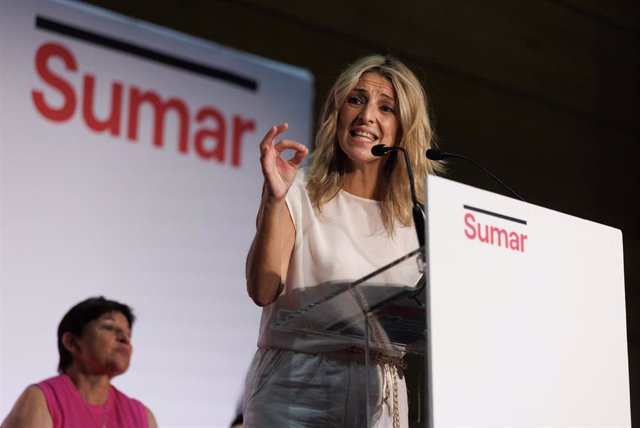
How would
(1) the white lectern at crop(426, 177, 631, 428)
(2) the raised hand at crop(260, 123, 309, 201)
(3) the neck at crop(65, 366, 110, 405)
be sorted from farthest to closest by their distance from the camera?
1. (3) the neck at crop(65, 366, 110, 405)
2. (2) the raised hand at crop(260, 123, 309, 201)
3. (1) the white lectern at crop(426, 177, 631, 428)

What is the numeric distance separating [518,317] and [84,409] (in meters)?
2.08

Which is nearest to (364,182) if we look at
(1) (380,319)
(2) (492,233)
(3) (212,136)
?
(1) (380,319)

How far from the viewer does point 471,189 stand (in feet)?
5.35

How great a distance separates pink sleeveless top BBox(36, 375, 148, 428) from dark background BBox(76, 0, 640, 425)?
5.00 ft

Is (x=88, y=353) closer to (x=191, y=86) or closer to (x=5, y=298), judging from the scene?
(x=5, y=298)

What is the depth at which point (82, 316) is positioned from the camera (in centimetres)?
334

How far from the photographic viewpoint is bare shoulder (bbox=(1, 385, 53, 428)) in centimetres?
308

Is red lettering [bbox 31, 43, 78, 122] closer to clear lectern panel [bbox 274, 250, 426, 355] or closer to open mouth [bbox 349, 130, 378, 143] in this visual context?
open mouth [bbox 349, 130, 378, 143]

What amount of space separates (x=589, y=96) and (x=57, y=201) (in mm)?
3156

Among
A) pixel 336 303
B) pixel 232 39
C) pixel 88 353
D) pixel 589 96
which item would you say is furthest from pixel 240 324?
pixel 589 96

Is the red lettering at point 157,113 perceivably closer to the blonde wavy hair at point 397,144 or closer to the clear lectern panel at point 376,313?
the blonde wavy hair at point 397,144

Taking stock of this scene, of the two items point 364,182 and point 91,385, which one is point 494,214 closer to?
point 364,182

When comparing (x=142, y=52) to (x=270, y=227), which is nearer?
(x=270, y=227)

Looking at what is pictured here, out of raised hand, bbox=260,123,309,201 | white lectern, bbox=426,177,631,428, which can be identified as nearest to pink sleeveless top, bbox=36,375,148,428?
raised hand, bbox=260,123,309,201
